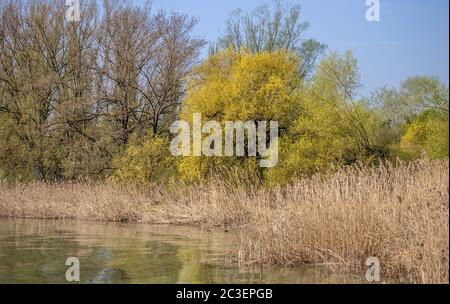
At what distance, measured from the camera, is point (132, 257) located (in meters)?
11.9

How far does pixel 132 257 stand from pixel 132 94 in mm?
16897

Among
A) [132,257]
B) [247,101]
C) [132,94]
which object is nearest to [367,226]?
[132,257]

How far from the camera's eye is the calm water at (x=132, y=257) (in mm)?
9672

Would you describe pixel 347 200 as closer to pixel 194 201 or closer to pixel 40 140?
pixel 194 201

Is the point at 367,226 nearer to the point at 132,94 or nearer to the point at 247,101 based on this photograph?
the point at 247,101

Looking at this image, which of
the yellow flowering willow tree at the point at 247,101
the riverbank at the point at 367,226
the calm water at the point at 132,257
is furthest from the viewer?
the yellow flowering willow tree at the point at 247,101

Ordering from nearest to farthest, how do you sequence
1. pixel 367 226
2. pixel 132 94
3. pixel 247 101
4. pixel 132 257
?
pixel 367 226, pixel 132 257, pixel 247 101, pixel 132 94

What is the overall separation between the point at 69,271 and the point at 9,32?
21.6 m

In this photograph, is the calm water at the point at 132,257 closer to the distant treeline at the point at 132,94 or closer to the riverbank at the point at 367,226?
the riverbank at the point at 367,226

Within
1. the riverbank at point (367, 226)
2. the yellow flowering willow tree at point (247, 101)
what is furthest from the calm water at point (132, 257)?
the yellow flowering willow tree at point (247, 101)

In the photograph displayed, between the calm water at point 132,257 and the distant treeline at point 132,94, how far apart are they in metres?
6.23

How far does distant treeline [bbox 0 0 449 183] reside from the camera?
22.5m

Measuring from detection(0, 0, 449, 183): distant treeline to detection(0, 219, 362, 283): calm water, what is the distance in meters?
6.23
